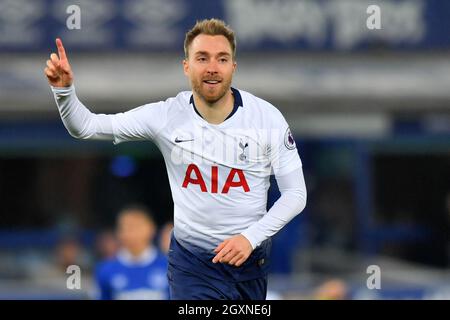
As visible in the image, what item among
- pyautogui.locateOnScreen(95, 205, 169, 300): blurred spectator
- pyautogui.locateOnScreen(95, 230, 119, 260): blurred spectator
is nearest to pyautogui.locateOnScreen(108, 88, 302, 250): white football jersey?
pyautogui.locateOnScreen(95, 205, 169, 300): blurred spectator

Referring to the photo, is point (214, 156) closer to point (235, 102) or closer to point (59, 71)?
point (235, 102)

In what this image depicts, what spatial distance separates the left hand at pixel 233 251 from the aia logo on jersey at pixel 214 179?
32 centimetres

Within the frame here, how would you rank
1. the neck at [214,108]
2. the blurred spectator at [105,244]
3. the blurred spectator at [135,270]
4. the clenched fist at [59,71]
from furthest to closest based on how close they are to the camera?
the blurred spectator at [105,244] < the blurred spectator at [135,270] < the neck at [214,108] < the clenched fist at [59,71]

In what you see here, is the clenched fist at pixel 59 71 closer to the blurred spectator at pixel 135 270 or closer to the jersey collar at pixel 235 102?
the jersey collar at pixel 235 102

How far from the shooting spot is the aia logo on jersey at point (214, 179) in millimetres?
5941

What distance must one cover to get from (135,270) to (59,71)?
4.29 metres

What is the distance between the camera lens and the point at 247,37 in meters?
18.2

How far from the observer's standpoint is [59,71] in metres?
5.72

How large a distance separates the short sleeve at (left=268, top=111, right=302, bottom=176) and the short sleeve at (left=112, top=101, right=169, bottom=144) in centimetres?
59

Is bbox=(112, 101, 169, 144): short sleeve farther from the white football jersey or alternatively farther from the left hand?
the left hand

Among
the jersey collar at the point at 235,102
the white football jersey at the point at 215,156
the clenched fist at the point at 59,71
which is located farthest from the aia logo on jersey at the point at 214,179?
the clenched fist at the point at 59,71

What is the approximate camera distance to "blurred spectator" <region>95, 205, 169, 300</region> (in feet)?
31.8

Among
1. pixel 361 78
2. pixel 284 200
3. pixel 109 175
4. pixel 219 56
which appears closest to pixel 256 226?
pixel 284 200
